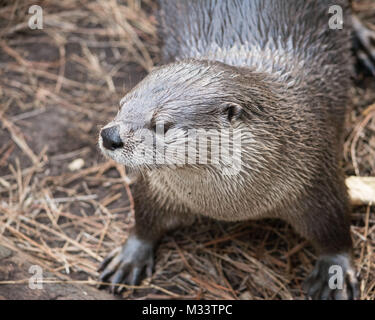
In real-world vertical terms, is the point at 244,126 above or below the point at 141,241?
above

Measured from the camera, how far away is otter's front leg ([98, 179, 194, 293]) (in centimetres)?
240

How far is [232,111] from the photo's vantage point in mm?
1864

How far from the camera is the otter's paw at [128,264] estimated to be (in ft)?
8.18

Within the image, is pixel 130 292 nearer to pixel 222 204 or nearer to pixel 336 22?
pixel 222 204

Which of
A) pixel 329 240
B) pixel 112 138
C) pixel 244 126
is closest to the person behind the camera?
pixel 112 138

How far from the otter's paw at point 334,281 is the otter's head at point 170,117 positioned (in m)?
0.88

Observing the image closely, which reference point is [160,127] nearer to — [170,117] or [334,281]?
[170,117]

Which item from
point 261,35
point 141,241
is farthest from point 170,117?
point 141,241

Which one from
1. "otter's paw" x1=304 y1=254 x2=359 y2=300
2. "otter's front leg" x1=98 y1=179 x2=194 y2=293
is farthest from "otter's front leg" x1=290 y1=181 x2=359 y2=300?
Result: "otter's front leg" x1=98 y1=179 x2=194 y2=293

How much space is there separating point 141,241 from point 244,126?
34.9 inches

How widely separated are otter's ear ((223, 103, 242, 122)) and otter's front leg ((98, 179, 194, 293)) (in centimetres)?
63

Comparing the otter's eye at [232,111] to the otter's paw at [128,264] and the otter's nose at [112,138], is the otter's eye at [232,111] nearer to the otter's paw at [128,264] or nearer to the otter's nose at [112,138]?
the otter's nose at [112,138]

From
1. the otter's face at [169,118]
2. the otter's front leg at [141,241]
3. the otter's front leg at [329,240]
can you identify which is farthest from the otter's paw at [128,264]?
the otter's face at [169,118]

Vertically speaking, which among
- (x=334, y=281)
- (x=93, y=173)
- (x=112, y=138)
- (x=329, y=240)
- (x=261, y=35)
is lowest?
(x=334, y=281)
